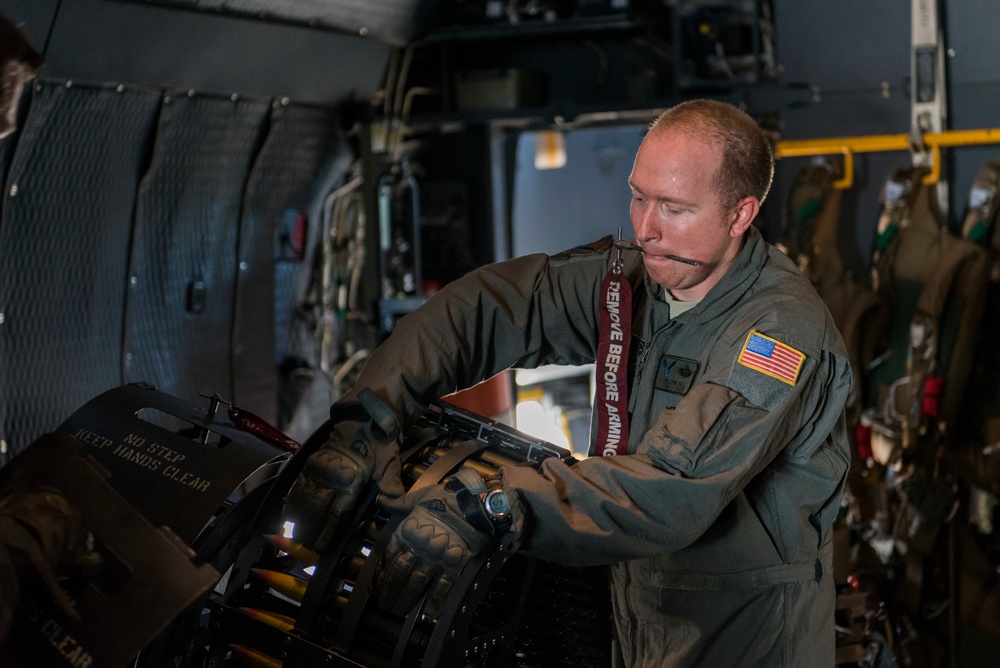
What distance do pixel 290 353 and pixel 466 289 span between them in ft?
9.69

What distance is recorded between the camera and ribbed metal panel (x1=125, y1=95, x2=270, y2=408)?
430cm

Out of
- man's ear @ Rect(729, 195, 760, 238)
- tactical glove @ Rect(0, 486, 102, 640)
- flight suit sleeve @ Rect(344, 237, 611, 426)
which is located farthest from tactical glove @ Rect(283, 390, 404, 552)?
man's ear @ Rect(729, 195, 760, 238)

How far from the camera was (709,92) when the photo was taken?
502cm

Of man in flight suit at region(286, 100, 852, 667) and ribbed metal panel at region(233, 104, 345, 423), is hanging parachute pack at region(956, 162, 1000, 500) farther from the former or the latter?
ribbed metal panel at region(233, 104, 345, 423)

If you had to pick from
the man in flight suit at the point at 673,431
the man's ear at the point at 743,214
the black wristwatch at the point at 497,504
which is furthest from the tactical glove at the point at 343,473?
the man's ear at the point at 743,214

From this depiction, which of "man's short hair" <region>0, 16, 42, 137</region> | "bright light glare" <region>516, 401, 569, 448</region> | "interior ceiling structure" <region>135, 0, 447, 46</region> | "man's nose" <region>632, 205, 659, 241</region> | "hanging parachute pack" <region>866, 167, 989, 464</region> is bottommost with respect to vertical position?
"bright light glare" <region>516, 401, 569, 448</region>

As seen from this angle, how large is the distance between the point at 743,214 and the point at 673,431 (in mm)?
571

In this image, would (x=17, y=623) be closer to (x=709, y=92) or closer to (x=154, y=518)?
(x=154, y=518)

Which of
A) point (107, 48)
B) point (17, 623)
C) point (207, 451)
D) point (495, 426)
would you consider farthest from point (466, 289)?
point (107, 48)

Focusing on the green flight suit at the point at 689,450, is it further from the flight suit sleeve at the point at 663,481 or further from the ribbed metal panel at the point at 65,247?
the ribbed metal panel at the point at 65,247

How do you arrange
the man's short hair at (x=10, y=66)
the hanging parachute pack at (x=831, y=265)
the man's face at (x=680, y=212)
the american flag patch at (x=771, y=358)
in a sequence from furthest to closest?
1. the hanging parachute pack at (x=831, y=265)
2. the man's short hair at (x=10, y=66)
3. the man's face at (x=680, y=212)
4. the american flag patch at (x=771, y=358)

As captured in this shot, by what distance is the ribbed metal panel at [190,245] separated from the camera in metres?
4.30

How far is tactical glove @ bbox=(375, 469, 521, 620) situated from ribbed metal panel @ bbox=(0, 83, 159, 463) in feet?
7.77

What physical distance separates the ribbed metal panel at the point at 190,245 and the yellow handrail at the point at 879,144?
88.9 inches
